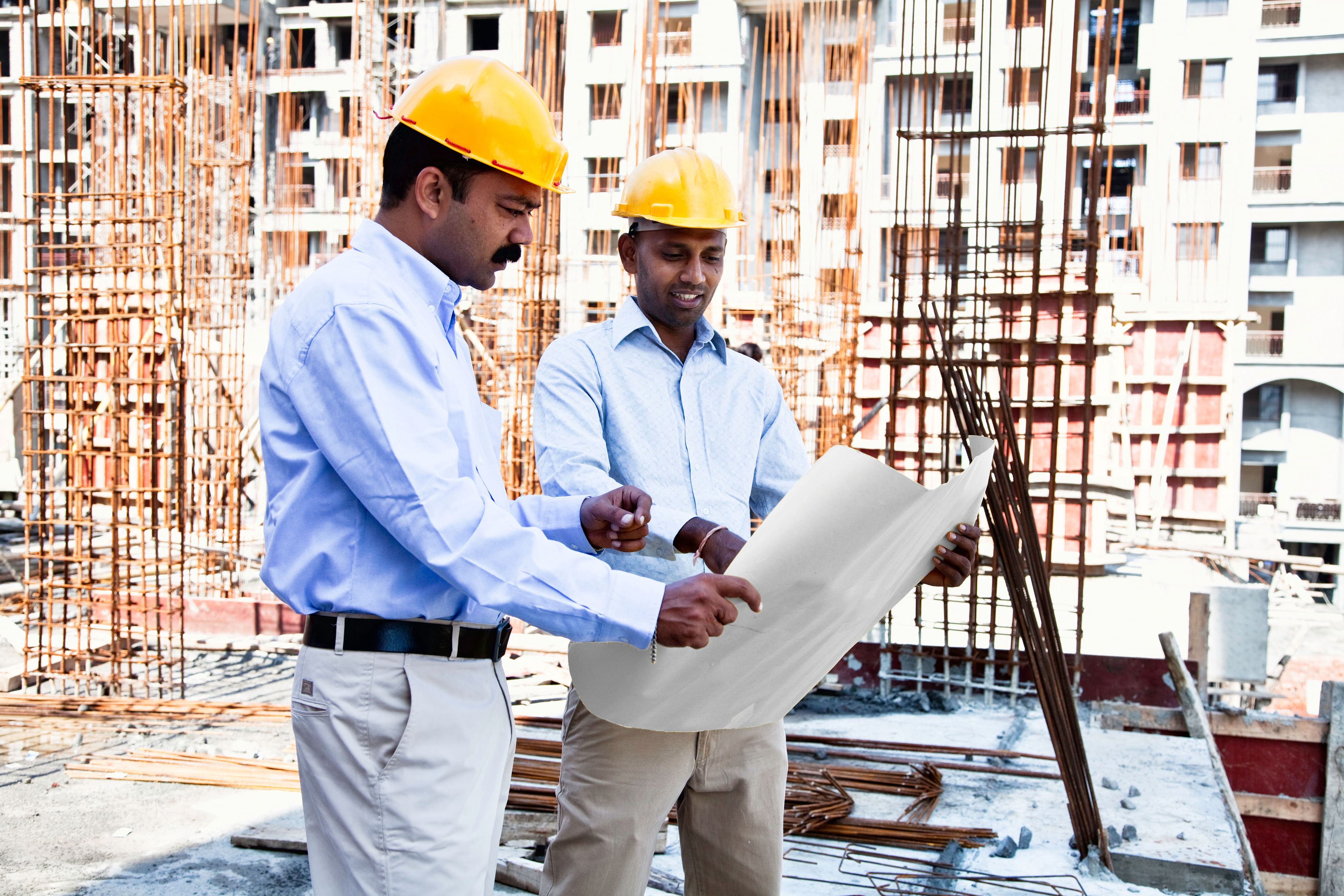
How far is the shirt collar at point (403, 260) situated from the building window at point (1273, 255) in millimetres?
28450

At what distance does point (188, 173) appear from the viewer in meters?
13.9

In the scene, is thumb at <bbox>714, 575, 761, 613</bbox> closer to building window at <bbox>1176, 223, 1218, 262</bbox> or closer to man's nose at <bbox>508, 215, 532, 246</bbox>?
man's nose at <bbox>508, 215, 532, 246</bbox>

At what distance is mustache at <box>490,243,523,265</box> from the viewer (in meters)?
1.80

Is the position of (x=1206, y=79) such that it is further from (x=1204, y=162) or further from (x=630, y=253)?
(x=630, y=253)

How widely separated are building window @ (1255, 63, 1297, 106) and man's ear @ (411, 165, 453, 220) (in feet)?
96.8

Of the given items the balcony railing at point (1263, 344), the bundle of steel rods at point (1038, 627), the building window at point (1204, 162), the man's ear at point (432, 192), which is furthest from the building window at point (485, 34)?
the man's ear at point (432, 192)

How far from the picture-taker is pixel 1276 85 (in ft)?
87.7

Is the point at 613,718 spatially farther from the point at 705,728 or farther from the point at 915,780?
the point at 915,780

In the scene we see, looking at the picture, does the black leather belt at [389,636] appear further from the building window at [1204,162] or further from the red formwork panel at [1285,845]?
the building window at [1204,162]

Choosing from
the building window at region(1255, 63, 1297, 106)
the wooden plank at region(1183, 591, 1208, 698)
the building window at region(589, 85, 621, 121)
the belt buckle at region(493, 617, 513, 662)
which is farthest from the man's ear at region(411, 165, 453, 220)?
the building window at region(1255, 63, 1297, 106)

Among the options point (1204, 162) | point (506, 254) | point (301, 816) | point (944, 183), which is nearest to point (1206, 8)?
point (1204, 162)

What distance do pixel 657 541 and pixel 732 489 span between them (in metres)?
0.28

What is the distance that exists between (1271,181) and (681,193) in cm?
2898

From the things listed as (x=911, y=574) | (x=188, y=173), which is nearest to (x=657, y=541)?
(x=911, y=574)
